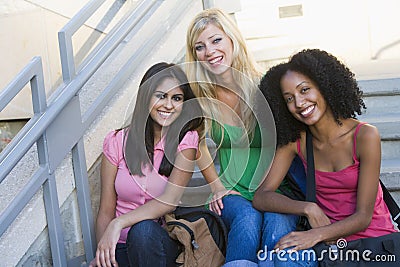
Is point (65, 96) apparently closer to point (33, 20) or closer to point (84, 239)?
point (84, 239)

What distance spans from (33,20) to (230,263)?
6.96 feet

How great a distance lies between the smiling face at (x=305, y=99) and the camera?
2646 millimetres

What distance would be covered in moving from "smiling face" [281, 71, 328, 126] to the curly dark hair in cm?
2

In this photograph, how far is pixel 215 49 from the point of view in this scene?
3.02 metres

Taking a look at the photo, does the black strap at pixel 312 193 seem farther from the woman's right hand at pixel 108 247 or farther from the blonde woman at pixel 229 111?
the woman's right hand at pixel 108 247

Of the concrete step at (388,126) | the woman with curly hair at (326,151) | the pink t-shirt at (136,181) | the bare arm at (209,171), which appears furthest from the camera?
the concrete step at (388,126)

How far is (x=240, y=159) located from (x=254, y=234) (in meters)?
0.49

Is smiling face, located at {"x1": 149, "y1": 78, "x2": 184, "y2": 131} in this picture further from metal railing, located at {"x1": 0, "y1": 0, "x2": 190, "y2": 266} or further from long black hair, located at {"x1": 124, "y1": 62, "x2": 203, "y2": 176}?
metal railing, located at {"x1": 0, "y1": 0, "x2": 190, "y2": 266}

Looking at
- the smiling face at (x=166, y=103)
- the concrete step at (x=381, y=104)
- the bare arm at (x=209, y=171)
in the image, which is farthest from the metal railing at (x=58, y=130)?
the concrete step at (x=381, y=104)

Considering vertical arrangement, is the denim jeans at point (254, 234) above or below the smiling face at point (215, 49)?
below

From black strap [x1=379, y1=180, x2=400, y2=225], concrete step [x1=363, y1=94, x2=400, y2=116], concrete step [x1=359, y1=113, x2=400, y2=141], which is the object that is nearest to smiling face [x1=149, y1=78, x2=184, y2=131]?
black strap [x1=379, y1=180, x2=400, y2=225]

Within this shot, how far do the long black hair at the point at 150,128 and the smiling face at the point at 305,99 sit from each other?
0.49 meters

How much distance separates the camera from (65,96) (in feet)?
8.83

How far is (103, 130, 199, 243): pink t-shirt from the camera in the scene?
2797 mm
